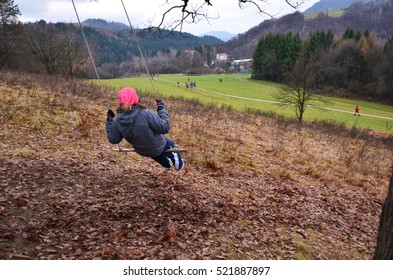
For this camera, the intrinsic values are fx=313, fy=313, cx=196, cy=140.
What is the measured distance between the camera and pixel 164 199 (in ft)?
21.1

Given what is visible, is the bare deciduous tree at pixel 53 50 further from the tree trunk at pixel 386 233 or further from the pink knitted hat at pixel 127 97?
the tree trunk at pixel 386 233

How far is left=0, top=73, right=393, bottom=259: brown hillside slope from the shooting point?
16.0ft

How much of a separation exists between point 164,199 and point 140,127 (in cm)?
195

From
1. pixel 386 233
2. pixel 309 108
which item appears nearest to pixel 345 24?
pixel 309 108

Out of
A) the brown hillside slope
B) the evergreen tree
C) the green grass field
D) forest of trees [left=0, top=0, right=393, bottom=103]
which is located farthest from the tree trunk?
the evergreen tree

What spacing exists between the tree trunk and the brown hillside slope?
72.7 inches

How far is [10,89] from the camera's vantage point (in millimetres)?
14398

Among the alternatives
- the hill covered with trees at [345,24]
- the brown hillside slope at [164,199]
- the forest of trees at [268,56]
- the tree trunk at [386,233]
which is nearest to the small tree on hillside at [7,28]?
the forest of trees at [268,56]

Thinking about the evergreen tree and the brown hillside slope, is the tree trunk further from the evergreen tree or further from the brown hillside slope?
the evergreen tree

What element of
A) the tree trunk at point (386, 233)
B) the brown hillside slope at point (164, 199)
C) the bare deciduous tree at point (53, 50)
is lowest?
the brown hillside slope at point (164, 199)

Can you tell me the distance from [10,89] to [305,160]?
13593mm

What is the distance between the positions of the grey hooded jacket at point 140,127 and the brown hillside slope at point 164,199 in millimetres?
1369

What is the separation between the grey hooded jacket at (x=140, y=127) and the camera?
16.8 feet
